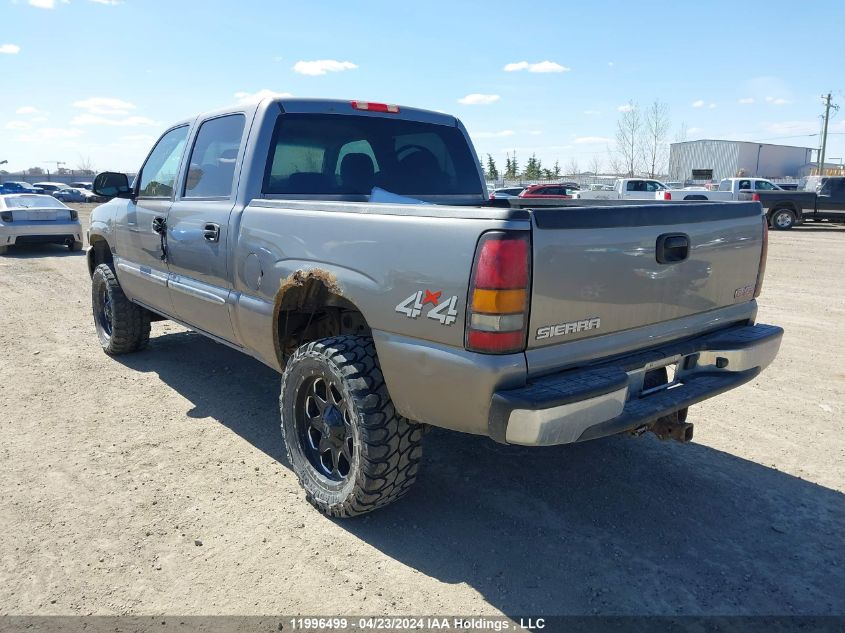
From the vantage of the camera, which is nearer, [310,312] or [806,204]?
[310,312]

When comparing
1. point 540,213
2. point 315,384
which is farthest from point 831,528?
point 315,384

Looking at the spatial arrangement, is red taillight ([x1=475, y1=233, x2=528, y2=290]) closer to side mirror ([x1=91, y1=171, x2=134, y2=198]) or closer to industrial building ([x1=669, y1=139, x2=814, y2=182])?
side mirror ([x1=91, y1=171, x2=134, y2=198])

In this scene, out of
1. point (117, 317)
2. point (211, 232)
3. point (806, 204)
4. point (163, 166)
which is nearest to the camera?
point (211, 232)

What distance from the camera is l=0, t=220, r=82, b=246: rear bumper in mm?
13922

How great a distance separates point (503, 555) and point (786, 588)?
1154mm

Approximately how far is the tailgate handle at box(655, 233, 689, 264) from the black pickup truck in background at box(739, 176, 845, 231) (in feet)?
70.1

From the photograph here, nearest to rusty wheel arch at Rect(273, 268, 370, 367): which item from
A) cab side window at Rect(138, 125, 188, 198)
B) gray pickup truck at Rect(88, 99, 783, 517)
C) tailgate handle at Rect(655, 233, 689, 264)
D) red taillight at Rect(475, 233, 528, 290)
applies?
gray pickup truck at Rect(88, 99, 783, 517)

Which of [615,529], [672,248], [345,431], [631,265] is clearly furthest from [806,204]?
[345,431]

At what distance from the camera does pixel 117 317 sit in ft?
18.6

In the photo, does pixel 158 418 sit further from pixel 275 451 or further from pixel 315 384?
pixel 315 384

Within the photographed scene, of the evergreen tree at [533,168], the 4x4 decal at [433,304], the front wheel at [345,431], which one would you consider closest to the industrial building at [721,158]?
the evergreen tree at [533,168]

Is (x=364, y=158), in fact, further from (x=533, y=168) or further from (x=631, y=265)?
(x=533, y=168)

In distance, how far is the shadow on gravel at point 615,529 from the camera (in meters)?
2.59

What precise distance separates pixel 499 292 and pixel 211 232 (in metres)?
2.24
